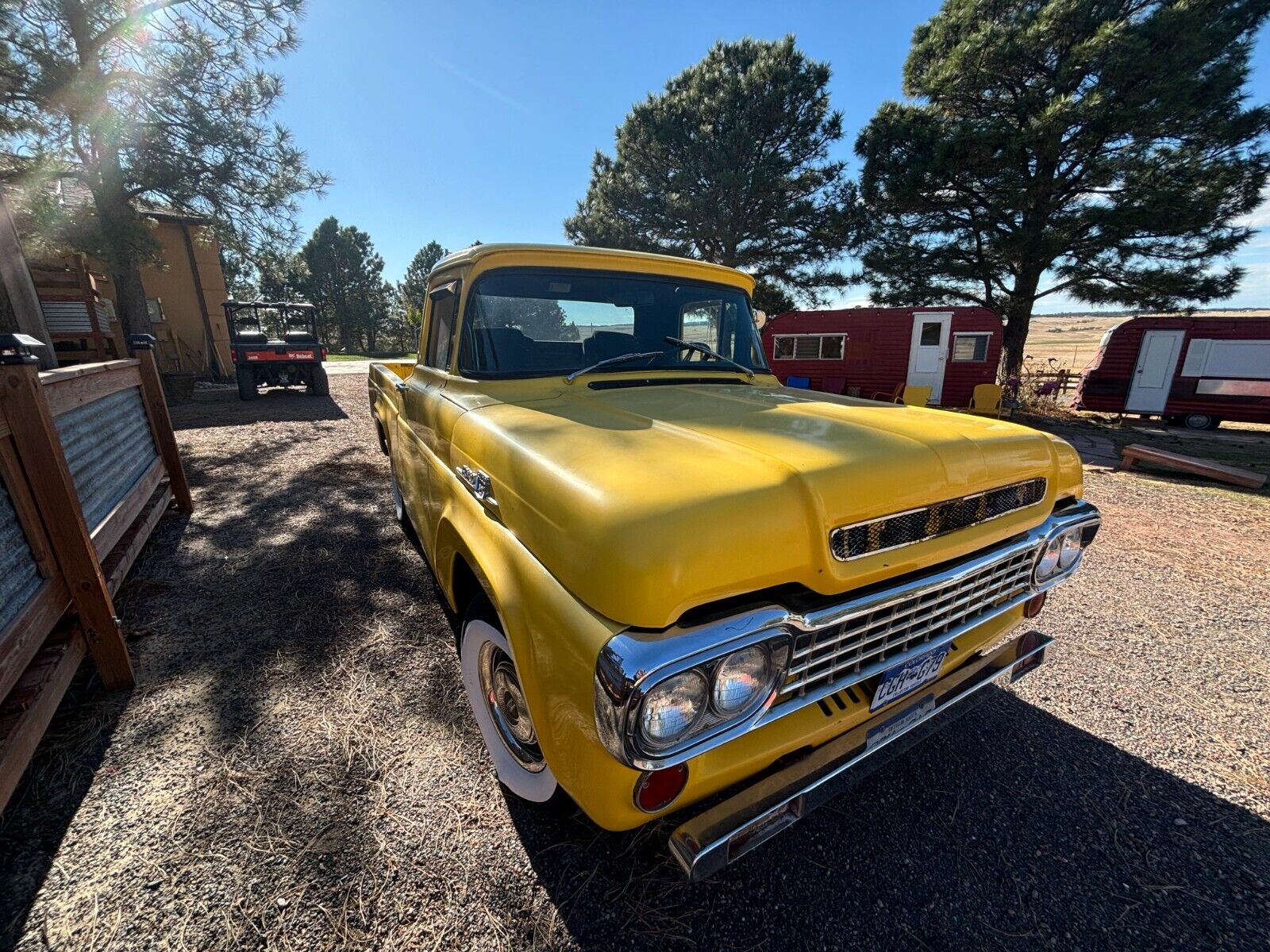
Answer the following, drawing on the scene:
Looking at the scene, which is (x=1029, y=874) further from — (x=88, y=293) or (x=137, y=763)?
(x=88, y=293)

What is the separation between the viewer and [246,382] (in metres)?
13.3

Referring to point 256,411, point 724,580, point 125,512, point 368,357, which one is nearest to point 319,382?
point 256,411

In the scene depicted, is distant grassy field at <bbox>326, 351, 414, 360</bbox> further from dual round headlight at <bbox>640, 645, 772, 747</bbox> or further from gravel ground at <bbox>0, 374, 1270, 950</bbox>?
dual round headlight at <bbox>640, 645, 772, 747</bbox>

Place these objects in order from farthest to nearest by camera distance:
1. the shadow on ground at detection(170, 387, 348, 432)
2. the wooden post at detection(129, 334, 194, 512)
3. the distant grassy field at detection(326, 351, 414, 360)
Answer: the distant grassy field at detection(326, 351, 414, 360) → the shadow on ground at detection(170, 387, 348, 432) → the wooden post at detection(129, 334, 194, 512)

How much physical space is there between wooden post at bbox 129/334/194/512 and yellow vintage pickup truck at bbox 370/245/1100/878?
13.4 feet

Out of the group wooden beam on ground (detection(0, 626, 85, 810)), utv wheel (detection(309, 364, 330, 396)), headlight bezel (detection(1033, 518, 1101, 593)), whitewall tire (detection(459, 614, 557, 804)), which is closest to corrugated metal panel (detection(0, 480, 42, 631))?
wooden beam on ground (detection(0, 626, 85, 810))

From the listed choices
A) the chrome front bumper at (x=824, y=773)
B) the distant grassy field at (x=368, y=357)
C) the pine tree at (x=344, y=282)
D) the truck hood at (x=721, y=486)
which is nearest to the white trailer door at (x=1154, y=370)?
the truck hood at (x=721, y=486)

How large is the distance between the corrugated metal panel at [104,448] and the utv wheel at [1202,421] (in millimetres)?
19607

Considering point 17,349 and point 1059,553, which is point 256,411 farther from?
Answer: point 1059,553

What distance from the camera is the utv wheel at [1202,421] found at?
1249cm

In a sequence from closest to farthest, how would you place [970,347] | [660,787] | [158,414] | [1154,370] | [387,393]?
[660,787] < [387,393] < [158,414] < [1154,370] < [970,347]

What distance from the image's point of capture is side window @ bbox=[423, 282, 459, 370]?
2893 millimetres

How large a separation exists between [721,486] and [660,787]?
2.65ft

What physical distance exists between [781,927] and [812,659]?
97 cm
